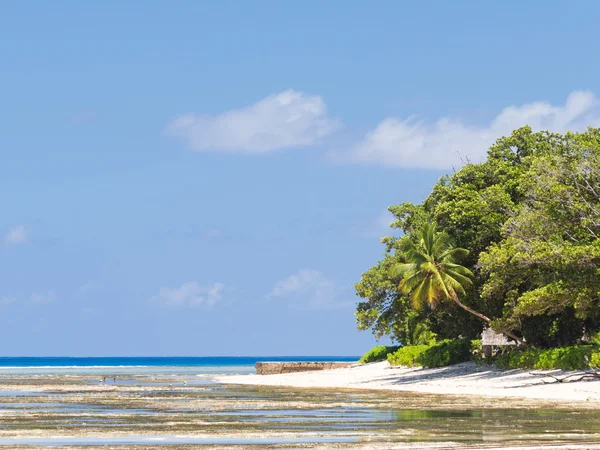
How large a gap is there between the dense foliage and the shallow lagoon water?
8.57 metres

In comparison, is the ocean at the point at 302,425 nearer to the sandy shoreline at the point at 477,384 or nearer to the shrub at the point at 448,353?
the sandy shoreline at the point at 477,384

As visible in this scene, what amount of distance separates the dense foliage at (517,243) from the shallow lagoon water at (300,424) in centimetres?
857

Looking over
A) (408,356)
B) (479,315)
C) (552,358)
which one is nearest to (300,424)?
(552,358)

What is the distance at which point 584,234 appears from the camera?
37.6m

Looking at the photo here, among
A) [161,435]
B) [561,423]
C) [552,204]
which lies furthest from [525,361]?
[161,435]

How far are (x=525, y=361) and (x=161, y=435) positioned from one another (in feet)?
96.7

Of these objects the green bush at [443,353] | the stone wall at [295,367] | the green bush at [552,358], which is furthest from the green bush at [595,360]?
the stone wall at [295,367]

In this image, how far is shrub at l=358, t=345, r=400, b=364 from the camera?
3082 inches

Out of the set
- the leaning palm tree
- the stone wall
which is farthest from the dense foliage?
the stone wall

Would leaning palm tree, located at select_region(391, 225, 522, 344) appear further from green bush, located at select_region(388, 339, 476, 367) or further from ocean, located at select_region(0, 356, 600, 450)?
ocean, located at select_region(0, 356, 600, 450)

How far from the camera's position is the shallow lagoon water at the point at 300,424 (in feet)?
54.2

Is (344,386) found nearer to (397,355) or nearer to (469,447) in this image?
(397,355)

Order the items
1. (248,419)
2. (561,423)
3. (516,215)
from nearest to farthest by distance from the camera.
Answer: (561,423) < (248,419) < (516,215)

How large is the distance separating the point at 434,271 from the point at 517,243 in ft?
23.2
